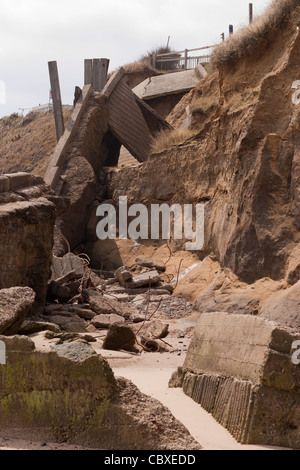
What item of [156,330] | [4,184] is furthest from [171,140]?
[156,330]

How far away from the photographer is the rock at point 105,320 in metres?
9.20

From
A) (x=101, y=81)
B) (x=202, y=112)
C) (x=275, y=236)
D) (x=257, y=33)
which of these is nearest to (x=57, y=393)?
(x=275, y=236)

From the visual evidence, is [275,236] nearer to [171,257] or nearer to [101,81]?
[171,257]

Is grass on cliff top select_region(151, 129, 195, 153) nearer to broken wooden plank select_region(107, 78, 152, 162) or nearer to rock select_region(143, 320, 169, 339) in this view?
Result: broken wooden plank select_region(107, 78, 152, 162)

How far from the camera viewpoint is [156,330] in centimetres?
875

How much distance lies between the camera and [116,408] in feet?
12.7

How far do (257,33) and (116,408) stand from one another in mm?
9254

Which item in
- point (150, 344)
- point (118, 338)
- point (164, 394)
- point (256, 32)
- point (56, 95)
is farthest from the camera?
point (56, 95)

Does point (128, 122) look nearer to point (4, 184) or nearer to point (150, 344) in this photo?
point (4, 184)

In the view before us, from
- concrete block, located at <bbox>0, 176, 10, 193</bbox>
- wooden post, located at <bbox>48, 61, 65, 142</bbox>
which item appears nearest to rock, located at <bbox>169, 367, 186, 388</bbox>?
concrete block, located at <bbox>0, 176, 10, 193</bbox>

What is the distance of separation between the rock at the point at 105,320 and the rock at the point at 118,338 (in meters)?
1.49

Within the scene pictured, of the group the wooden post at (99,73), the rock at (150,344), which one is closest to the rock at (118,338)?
the rock at (150,344)

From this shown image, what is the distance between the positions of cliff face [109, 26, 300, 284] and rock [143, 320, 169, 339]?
1.64 m

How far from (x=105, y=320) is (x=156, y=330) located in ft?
2.77
